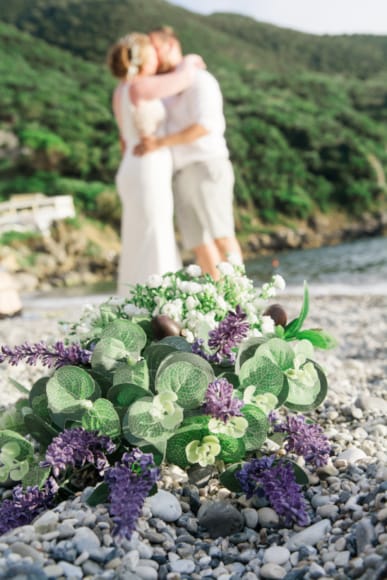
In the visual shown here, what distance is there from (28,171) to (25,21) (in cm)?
1971

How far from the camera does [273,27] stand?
4997cm

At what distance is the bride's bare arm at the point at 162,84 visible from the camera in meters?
5.43

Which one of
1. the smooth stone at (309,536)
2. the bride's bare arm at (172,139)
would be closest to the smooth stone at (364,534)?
the smooth stone at (309,536)

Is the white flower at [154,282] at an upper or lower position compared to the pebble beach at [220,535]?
upper

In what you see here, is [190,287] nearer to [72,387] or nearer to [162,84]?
[72,387]

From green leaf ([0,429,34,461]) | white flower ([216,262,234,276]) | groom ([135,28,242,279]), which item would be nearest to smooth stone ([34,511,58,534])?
green leaf ([0,429,34,461])

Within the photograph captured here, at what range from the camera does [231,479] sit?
2086 millimetres

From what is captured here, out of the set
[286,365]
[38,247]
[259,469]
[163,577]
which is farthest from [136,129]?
[38,247]

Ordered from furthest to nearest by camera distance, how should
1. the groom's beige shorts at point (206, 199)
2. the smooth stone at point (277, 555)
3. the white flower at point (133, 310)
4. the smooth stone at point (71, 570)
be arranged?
the groom's beige shorts at point (206, 199) < the white flower at point (133, 310) < the smooth stone at point (277, 555) < the smooth stone at point (71, 570)

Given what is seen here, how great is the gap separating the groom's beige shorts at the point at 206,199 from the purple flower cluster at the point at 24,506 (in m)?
3.81

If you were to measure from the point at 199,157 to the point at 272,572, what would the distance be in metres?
4.30

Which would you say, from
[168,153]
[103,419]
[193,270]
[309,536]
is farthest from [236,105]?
[309,536]

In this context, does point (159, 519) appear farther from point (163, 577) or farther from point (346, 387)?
point (346, 387)

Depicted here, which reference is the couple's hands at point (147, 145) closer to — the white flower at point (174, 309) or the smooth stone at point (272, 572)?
the white flower at point (174, 309)
